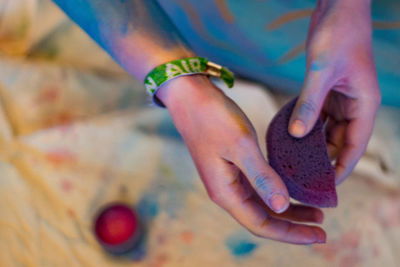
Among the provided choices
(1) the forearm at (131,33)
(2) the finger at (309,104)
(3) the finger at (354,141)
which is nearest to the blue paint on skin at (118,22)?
(1) the forearm at (131,33)

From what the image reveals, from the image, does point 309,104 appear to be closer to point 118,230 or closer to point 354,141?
point 354,141

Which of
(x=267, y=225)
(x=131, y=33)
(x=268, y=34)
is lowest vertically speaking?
(x=267, y=225)

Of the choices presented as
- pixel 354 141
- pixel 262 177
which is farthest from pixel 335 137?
pixel 262 177

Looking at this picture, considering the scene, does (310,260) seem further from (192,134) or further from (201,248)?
(192,134)

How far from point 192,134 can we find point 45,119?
43 centimetres

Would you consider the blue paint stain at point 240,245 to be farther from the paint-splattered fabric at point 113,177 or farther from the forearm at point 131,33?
the forearm at point 131,33

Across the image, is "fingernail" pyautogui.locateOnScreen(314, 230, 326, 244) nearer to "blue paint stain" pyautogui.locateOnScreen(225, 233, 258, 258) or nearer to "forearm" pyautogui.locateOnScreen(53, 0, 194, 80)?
"blue paint stain" pyautogui.locateOnScreen(225, 233, 258, 258)

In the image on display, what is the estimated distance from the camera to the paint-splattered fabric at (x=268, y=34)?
847 millimetres

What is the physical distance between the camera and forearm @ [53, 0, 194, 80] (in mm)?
587

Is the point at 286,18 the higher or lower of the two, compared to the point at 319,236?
higher

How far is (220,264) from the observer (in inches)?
27.8

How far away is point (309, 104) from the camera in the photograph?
572mm

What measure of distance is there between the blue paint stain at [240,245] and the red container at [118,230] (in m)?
0.18

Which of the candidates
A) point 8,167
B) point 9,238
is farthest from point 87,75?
point 9,238
